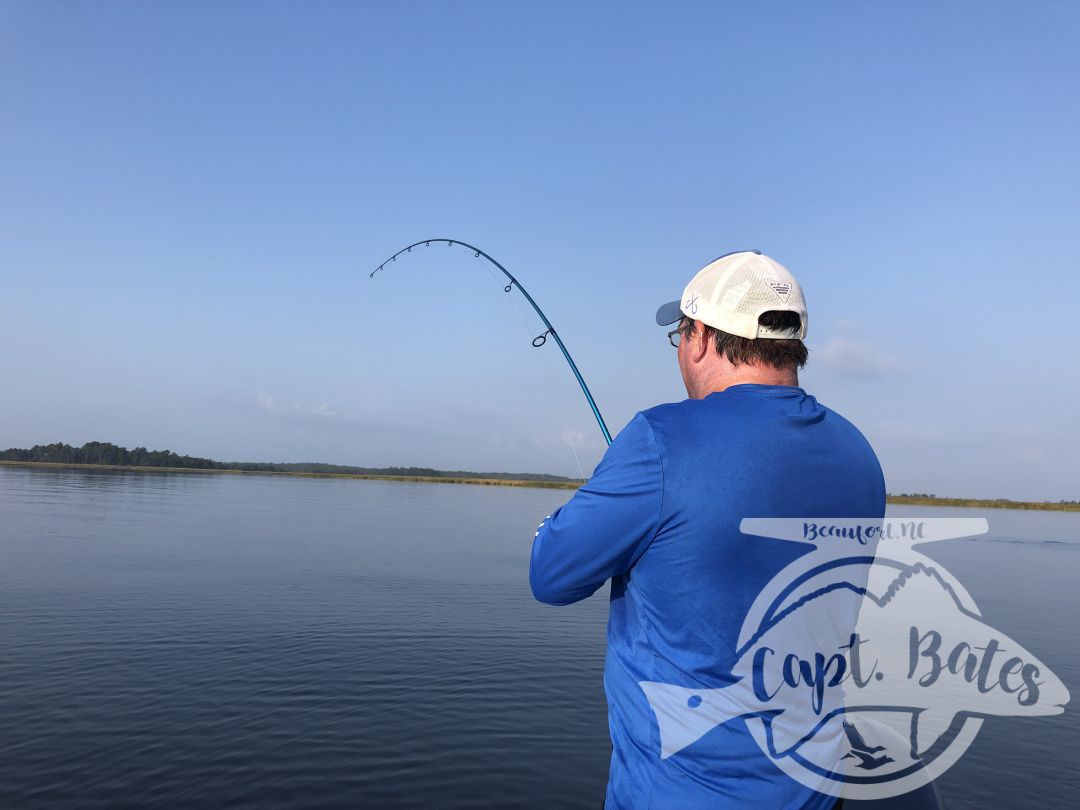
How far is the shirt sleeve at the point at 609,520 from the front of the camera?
1.64m

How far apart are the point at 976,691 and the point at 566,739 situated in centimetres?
873

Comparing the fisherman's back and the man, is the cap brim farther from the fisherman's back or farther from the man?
the fisherman's back

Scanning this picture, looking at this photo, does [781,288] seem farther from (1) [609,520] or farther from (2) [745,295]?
(1) [609,520]

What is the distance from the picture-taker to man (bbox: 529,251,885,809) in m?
1.62

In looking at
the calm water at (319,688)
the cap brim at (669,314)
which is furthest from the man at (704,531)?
the calm water at (319,688)

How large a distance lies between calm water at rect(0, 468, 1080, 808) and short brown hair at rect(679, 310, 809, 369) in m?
5.65

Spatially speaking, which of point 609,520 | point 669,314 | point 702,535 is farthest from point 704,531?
point 669,314

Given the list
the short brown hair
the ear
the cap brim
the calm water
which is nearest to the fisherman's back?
the short brown hair

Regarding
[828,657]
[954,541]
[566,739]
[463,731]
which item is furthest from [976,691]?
[954,541]

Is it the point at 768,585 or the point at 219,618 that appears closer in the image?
the point at 768,585

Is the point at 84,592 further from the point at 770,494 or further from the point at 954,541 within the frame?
the point at 954,541

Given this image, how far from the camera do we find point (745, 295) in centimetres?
188

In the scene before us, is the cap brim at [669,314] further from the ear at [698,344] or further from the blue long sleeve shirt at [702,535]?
the blue long sleeve shirt at [702,535]

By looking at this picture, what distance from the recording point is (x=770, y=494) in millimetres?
1636
